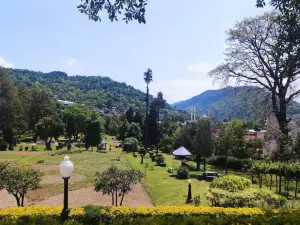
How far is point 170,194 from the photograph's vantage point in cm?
1942

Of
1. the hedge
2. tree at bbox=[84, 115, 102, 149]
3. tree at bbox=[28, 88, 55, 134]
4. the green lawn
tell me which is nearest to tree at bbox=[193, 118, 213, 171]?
the green lawn

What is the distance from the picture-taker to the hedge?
981 centimetres

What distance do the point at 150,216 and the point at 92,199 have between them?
26.5 ft

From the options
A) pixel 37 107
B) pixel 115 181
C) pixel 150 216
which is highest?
pixel 37 107

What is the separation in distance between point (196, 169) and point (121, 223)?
23.0 m

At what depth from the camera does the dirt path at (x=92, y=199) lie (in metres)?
17.0

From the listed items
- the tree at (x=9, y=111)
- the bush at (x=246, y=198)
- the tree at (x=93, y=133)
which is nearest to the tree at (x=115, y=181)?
the bush at (x=246, y=198)

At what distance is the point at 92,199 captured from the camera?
17.8 meters

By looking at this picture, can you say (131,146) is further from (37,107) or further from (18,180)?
(18,180)

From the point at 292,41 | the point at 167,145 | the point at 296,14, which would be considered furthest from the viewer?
the point at 167,145

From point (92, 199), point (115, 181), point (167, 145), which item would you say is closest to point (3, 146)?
point (167, 145)

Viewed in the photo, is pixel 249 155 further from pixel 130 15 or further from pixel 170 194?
pixel 130 15

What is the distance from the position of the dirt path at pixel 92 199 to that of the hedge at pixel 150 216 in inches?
245

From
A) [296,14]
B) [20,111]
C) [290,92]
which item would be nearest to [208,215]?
[296,14]
